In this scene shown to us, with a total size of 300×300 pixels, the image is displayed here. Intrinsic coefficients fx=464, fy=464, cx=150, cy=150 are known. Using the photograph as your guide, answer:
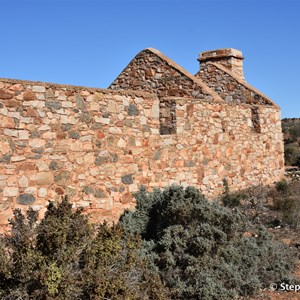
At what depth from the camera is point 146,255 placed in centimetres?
605

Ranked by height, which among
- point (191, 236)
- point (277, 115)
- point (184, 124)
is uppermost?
point (277, 115)

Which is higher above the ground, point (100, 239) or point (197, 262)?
point (100, 239)

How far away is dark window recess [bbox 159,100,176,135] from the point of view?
354 inches

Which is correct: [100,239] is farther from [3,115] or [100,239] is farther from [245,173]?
[245,173]

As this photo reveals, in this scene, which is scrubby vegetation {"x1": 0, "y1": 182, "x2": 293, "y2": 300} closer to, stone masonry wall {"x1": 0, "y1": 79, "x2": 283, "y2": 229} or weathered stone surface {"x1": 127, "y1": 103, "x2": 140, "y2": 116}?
stone masonry wall {"x1": 0, "y1": 79, "x2": 283, "y2": 229}

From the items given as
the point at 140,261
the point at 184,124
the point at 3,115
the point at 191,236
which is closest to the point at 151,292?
the point at 140,261

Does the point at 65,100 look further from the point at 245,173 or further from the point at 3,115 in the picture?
the point at 245,173

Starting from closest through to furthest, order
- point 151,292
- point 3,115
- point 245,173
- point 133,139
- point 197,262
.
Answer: point 151,292
point 197,262
point 3,115
point 133,139
point 245,173

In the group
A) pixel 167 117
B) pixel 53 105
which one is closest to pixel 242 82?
pixel 167 117

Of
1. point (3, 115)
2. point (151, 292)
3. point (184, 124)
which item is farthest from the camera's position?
point (184, 124)

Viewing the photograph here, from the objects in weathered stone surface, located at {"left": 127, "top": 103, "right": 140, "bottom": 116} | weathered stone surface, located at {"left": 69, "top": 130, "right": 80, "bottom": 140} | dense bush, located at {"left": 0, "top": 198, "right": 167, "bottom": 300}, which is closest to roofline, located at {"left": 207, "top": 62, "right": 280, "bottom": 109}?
weathered stone surface, located at {"left": 127, "top": 103, "right": 140, "bottom": 116}

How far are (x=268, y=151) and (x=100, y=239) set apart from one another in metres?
8.83

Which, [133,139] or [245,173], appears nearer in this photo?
[133,139]

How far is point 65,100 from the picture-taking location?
7.16 meters
